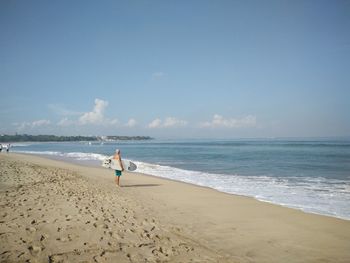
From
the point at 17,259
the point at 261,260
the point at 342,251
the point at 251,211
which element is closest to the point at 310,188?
the point at 251,211

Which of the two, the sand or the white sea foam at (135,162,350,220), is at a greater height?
the sand

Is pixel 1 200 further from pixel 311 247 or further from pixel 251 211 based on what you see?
pixel 311 247

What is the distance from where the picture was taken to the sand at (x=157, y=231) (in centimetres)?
491

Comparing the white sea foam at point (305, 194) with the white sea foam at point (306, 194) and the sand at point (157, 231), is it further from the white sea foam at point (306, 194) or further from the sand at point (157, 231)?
the sand at point (157, 231)

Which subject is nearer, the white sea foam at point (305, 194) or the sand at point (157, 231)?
the sand at point (157, 231)

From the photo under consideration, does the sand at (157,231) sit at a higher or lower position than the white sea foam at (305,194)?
higher

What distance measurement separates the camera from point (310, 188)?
13.4 m

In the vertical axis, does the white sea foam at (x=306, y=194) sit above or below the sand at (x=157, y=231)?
below

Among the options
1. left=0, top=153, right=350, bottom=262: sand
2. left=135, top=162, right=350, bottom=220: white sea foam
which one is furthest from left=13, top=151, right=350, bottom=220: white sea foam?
left=0, top=153, right=350, bottom=262: sand

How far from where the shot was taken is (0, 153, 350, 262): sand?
4.91 m

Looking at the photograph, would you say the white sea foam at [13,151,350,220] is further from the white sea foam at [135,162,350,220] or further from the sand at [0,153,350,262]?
the sand at [0,153,350,262]

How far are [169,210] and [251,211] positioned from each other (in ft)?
9.60

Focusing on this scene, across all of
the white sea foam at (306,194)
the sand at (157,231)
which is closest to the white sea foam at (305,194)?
the white sea foam at (306,194)

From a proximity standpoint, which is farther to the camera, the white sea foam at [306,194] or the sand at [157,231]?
the white sea foam at [306,194]
